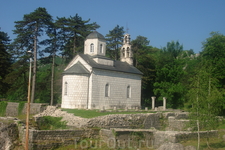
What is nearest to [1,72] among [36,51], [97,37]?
[36,51]

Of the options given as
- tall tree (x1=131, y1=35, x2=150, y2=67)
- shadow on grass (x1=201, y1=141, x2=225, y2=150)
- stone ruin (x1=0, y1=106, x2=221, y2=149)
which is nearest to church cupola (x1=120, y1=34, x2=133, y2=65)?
tall tree (x1=131, y1=35, x2=150, y2=67)

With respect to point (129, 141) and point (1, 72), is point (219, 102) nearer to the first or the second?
point (129, 141)

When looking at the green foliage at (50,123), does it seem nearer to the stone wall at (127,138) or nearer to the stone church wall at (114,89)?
the stone wall at (127,138)

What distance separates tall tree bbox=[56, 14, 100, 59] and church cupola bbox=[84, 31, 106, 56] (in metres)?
8.63

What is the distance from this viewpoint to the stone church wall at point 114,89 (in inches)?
1175

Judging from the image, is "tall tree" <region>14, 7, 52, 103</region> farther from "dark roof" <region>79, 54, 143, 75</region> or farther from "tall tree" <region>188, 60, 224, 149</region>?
"tall tree" <region>188, 60, 224, 149</region>

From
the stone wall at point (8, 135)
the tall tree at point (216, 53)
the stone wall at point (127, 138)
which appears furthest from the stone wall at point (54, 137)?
the tall tree at point (216, 53)

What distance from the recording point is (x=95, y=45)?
108 ft

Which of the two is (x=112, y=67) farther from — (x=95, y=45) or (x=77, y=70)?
(x=77, y=70)

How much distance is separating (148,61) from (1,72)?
936 inches

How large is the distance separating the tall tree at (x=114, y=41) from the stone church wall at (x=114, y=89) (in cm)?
2102

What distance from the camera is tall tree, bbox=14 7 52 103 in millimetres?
34625

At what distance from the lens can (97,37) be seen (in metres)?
32.8

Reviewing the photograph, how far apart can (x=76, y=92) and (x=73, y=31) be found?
17.6 m
